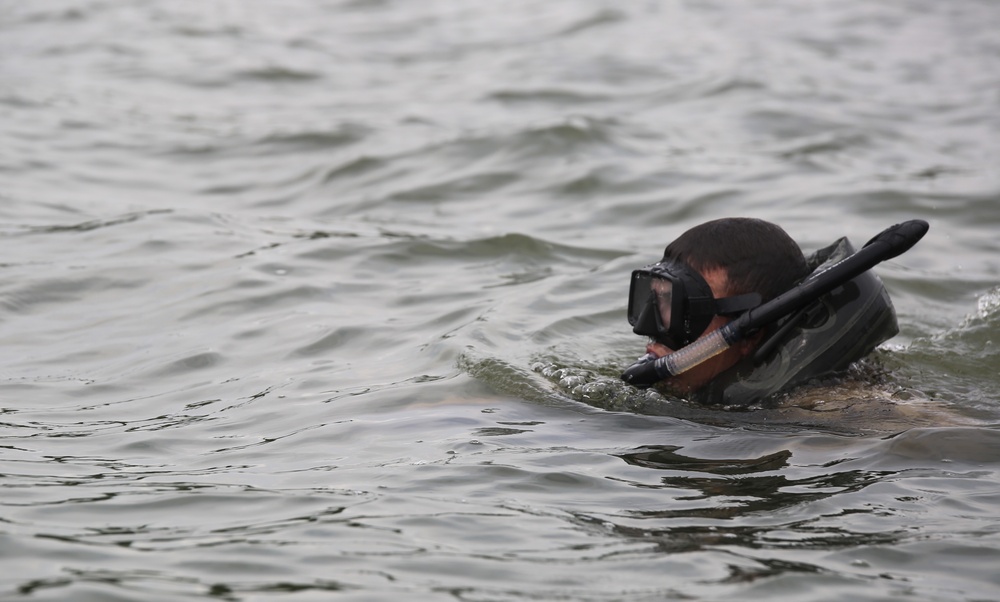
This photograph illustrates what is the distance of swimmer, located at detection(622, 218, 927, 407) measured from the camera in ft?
13.6

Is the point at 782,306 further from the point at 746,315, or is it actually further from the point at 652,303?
the point at 652,303

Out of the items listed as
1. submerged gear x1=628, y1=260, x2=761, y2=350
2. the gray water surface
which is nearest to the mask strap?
submerged gear x1=628, y1=260, x2=761, y2=350

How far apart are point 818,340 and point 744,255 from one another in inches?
14.7

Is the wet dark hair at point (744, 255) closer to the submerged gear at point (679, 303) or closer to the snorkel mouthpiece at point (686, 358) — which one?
the submerged gear at point (679, 303)

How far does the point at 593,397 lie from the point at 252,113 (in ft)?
22.2

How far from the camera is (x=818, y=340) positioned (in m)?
4.19

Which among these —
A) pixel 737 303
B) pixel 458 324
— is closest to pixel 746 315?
pixel 737 303

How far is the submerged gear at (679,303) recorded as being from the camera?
4.15 metres

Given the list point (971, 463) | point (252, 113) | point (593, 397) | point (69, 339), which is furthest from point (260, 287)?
point (252, 113)

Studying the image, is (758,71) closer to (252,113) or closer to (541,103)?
(541,103)

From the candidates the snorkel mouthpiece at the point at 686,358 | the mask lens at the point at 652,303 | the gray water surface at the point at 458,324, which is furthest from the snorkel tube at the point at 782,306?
the gray water surface at the point at 458,324

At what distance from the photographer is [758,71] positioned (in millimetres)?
11961

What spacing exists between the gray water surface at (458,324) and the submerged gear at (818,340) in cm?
12

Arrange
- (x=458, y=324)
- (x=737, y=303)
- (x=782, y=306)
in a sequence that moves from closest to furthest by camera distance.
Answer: (x=782, y=306)
(x=737, y=303)
(x=458, y=324)
